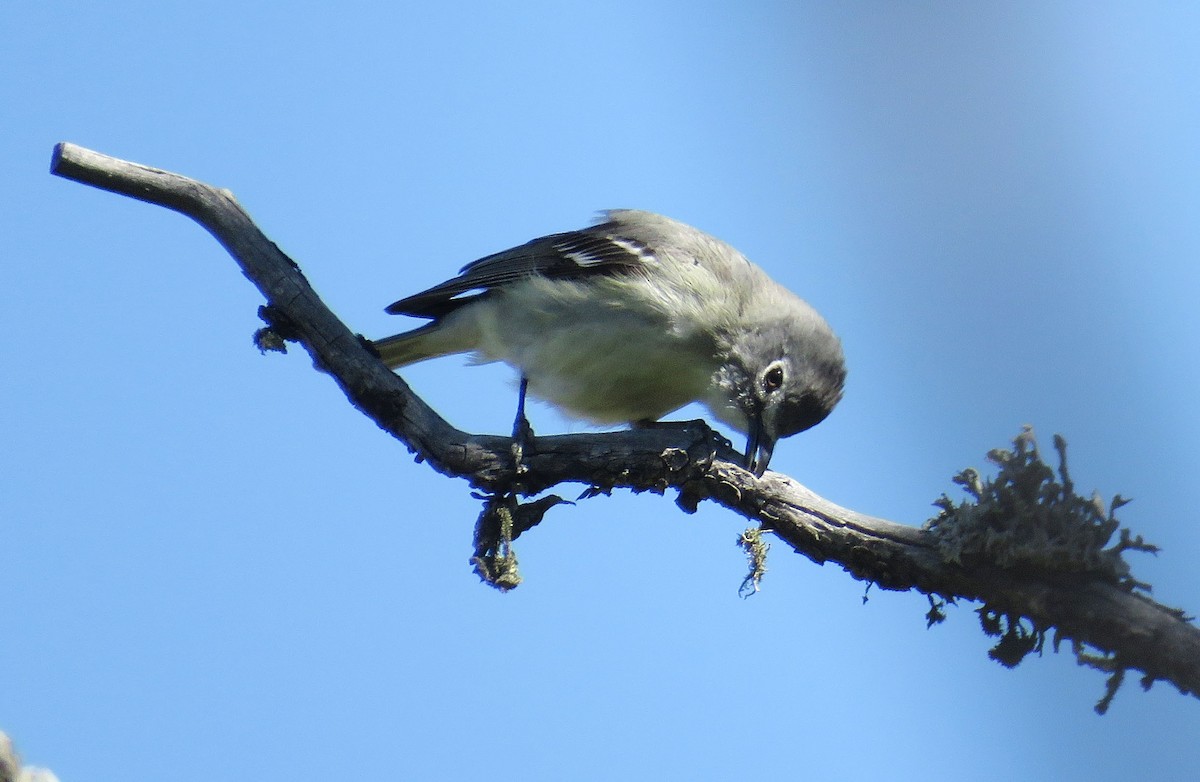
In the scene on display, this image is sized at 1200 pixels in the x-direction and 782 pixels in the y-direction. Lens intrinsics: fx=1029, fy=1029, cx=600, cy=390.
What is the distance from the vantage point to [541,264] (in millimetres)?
5844

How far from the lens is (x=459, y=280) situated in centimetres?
599

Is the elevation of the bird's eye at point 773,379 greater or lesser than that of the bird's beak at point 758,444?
greater

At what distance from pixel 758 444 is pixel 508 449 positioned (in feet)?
4.97

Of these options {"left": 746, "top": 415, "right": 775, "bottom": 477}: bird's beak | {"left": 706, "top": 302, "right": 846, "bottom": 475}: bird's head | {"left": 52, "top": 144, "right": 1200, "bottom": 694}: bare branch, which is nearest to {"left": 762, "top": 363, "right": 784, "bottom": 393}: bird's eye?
{"left": 706, "top": 302, "right": 846, "bottom": 475}: bird's head

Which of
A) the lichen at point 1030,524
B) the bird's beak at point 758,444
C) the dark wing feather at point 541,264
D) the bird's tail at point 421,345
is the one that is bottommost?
the lichen at point 1030,524

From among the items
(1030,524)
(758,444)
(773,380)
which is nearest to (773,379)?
(773,380)

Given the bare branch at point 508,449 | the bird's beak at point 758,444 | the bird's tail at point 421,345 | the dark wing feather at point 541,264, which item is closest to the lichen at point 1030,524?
the bare branch at point 508,449

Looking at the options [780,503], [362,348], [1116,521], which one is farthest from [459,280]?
[1116,521]

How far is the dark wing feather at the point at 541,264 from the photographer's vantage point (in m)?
5.67

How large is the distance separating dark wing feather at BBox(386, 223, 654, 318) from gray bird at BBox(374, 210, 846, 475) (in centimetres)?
1

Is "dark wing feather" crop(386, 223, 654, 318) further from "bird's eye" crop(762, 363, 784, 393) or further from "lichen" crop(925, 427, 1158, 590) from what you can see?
"lichen" crop(925, 427, 1158, 590)

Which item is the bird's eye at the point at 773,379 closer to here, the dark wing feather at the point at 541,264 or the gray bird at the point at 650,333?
the gray bird at the point at 650,333

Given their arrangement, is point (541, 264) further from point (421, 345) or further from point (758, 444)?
point (758, 444)

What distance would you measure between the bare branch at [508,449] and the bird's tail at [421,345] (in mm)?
1555
